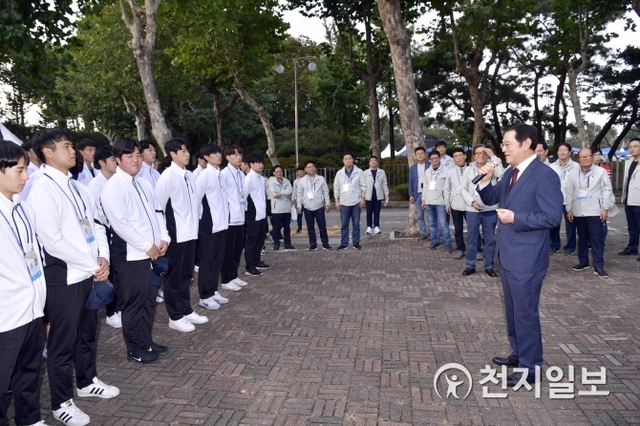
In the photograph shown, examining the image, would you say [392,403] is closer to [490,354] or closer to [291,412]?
[291,412]

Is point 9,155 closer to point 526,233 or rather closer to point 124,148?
point 124,148

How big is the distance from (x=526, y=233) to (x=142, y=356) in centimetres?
361

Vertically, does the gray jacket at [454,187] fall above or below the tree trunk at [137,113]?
below

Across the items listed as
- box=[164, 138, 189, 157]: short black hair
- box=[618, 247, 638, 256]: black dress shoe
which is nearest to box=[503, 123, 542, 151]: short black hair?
box=[164, 138, 189, 157]: short black hair

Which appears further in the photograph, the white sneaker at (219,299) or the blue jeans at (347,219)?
the blue jeans at (347,219)

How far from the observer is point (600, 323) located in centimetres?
583

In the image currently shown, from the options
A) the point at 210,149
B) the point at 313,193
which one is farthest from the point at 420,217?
the point at 210,149

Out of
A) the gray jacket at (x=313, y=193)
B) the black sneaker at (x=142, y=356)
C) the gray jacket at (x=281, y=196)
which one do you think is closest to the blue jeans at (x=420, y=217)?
the gray jacket at (x=313, y=193)

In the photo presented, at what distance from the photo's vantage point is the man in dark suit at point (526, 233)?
4090 mm

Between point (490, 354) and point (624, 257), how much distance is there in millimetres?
Result: 6003

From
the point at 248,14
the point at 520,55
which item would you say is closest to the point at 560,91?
the point at 520,55

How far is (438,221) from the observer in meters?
11.1

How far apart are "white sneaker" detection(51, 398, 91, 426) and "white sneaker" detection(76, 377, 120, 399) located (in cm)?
36

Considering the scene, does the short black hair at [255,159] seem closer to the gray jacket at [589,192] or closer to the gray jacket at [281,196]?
the gray jacket at [281,196]
